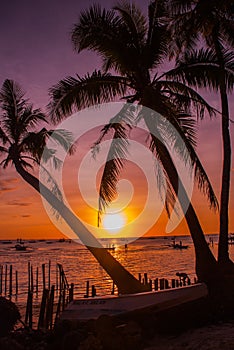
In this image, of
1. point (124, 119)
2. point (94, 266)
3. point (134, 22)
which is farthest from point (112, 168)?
point (94, 266)

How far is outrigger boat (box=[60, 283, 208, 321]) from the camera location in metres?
12.0

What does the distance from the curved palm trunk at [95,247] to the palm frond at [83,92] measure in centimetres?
363

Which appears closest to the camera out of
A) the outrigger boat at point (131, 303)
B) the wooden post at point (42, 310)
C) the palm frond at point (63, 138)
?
the outrigger boat at point (131, 303)

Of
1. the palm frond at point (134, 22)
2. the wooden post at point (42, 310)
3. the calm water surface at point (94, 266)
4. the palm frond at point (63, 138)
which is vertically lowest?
the calm water surface at point (94, 266)

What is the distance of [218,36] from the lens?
15172 mm

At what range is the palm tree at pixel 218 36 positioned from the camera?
1377 centimetres

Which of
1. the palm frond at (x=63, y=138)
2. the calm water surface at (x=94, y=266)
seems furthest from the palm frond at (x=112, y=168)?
the calm water surface at (x=94, y=266)

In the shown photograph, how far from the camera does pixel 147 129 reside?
1512 centimetres

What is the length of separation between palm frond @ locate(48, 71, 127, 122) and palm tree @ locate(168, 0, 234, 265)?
2.80 metres

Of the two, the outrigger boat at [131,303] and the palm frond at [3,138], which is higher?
the palm frond at [3,138]

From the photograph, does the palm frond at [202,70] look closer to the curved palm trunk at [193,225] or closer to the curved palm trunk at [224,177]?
the curved palm trunk at [224,177]

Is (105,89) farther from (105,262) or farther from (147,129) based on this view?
(105,262)

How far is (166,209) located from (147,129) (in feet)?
9.94

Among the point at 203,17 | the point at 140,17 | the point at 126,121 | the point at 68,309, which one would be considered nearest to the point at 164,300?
the point at 68,309
